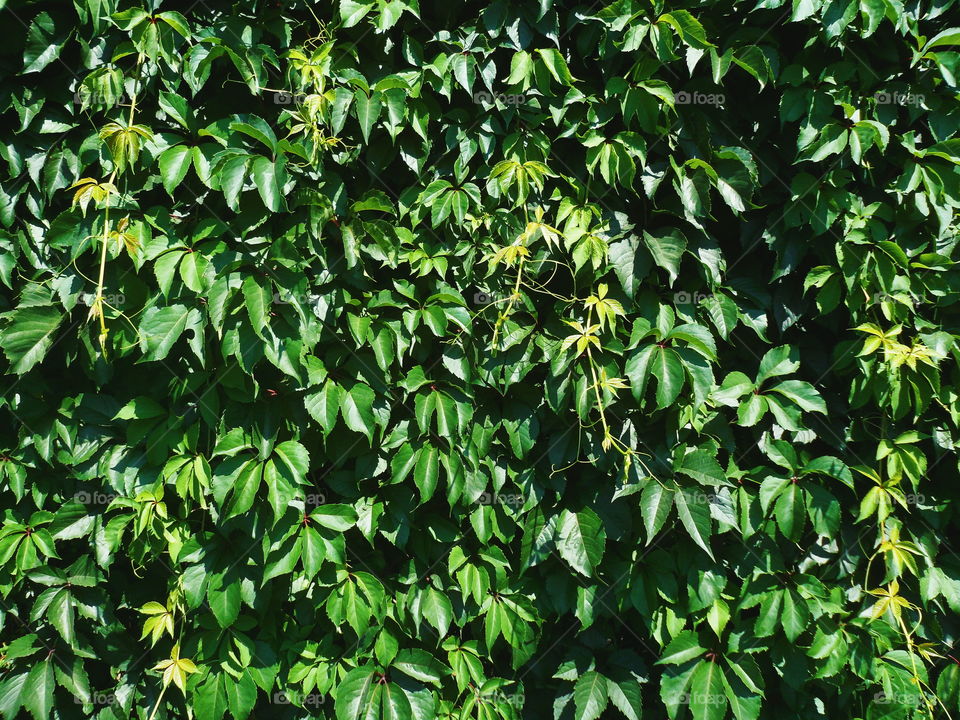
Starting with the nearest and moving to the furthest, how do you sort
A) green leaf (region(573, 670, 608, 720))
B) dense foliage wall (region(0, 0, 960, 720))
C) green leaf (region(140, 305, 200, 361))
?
green leaf (region(140, 305, 200, 361)), dense foliage wall (region(0, 0, 960, 720)), green leaf (region(573, 670, 608, 720))

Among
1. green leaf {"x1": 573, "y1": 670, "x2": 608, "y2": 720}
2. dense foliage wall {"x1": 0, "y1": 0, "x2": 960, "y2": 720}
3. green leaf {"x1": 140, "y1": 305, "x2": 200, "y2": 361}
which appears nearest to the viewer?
green leaf {"x1": 140, "y1": 305, "x2": 200, "y2": 361}

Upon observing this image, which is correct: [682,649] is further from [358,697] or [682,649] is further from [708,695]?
[358,697]

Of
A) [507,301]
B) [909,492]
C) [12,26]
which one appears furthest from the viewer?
[909,492]

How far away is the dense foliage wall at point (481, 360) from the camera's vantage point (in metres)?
2.18

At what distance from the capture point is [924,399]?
2.24 m

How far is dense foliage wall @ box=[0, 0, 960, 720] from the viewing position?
218 cm

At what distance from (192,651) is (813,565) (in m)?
2.32

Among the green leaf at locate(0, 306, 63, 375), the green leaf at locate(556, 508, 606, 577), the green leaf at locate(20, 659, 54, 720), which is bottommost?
the green leaf at locate(20, 659, 54, 720)

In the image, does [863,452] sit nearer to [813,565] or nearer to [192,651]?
[813,565]

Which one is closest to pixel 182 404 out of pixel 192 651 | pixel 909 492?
pixel 192 651

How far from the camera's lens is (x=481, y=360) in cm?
229

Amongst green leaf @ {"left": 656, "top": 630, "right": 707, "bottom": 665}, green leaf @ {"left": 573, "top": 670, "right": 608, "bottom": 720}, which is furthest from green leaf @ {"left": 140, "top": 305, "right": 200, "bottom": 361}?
green leaf @ {"left": 656, "top": 630, "right": 707, "bottom": 665}

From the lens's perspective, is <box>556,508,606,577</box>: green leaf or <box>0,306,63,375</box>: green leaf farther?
<box>556,508,606,577</box>: green leaf

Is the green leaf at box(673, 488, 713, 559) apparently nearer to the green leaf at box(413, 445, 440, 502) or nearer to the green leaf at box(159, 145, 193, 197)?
the green leaf at box(413, 445, 440, 502)
